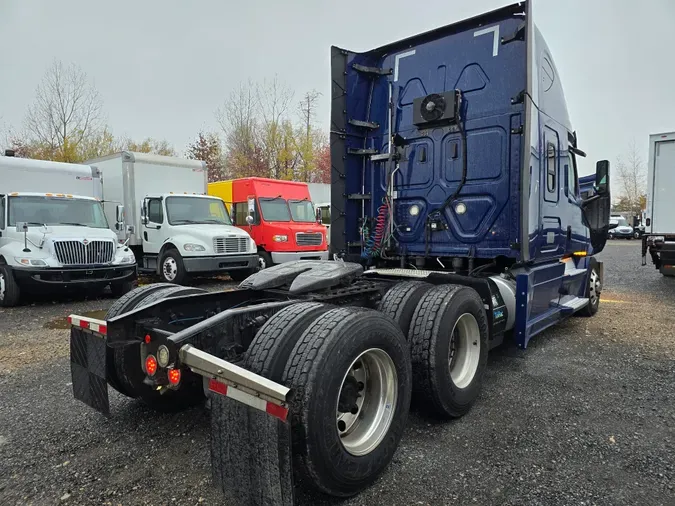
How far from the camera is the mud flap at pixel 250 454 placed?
196 cm

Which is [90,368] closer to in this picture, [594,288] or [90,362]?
[90,362]

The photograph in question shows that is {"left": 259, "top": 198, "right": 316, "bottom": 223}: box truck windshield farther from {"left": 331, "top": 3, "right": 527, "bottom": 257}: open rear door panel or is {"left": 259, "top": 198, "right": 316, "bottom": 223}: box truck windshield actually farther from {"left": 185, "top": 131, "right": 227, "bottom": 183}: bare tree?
{"left": 185, "top": 131, "right": 227, "bottom": 183}: bare tree

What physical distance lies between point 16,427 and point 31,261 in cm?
580

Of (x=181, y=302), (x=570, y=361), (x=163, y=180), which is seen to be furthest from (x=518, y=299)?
(x=163, y=180)

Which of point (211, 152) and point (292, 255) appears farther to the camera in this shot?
point (211, 152)

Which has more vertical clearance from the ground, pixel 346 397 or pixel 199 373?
pixel 199 373

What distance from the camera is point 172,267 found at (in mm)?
10875

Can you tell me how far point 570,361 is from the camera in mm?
4805

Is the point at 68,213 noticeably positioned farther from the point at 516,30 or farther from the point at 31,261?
the point at 516,30

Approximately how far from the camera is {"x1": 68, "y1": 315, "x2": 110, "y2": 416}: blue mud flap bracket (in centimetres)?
277

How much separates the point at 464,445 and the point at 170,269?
9.44 meters

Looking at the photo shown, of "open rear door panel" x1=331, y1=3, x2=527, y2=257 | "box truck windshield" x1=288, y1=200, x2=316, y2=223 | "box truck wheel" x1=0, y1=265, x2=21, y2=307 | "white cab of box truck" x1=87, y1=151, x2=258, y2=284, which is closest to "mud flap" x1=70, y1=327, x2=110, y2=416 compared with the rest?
"open rear door panel" x1=331, y1=3, x2=527, y2=257

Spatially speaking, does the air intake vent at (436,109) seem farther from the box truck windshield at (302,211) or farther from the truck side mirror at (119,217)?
the box truck windshield at (302,211)

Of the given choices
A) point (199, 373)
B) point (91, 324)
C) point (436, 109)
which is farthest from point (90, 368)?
point (436, 109)
